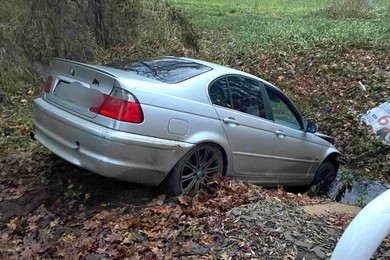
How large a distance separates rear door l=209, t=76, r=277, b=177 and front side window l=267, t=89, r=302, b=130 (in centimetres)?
23

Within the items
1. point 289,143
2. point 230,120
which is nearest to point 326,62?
point 289,143

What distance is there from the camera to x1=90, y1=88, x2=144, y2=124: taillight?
4652 mm

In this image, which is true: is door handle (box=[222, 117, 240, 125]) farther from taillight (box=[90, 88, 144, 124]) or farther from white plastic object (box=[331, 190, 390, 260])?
white plastic object (box=[331, 190, 390, 260])

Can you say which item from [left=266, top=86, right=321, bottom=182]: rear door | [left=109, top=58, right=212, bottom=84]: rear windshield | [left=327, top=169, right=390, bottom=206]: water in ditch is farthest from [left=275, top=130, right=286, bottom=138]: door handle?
[left=327, top=169, right=390, bottom=206]: water in ditch

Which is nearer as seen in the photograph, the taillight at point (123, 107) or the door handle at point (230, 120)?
the taillight at point (123, 107)

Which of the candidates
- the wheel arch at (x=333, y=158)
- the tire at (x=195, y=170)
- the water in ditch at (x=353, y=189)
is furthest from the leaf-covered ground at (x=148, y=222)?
the water in ditch at (x=353, y=189)

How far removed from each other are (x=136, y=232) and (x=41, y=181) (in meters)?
1.87

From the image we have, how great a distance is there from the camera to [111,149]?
4602 mm

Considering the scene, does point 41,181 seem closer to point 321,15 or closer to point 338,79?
point 338,79

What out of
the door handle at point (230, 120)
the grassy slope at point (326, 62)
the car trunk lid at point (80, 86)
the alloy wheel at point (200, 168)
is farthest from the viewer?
the grassy slope at point (326, 62)

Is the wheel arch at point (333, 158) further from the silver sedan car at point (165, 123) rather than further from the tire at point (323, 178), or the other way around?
the silver sedan car at point (165, 123)

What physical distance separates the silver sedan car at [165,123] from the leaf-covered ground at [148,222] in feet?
1.13

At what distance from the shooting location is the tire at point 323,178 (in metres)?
7.31

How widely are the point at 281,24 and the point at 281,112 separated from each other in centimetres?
938
